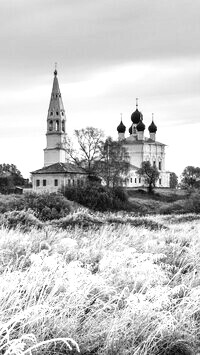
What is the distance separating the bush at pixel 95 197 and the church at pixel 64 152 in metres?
19.8

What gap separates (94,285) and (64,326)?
1.54 meters

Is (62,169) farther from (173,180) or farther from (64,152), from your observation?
(173,180)

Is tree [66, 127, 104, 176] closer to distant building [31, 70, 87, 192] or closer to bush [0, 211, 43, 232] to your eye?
distant building [31, 70, 87, 192]

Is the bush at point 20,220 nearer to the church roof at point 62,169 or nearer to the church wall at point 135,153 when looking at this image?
the church roof at point 62,169

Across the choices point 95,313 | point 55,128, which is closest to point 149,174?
point 55,128

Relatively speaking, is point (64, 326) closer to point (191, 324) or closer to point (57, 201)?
point (191, 324)

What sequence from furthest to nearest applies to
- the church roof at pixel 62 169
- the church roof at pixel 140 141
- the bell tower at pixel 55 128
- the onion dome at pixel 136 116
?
the onion dome at pixel 136 116 → the church roof at pixel 140 141 → the bell tower at pixel 55 128 → the church roof at pixel 62 169

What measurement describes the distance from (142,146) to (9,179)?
27877 mm

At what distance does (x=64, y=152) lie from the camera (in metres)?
111

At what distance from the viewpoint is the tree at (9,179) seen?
319 feet

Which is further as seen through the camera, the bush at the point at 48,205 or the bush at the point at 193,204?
the bush at the point at 193,204

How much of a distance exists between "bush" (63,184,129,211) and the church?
64.9ft

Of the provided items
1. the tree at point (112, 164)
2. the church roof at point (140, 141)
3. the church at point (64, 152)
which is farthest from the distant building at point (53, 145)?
the church roof at point (140, 141)

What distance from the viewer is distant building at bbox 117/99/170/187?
400 ft
